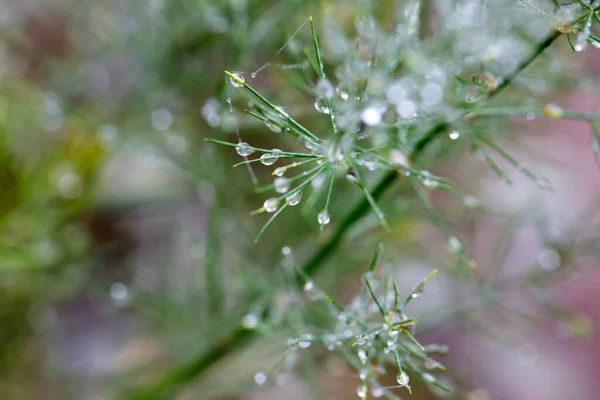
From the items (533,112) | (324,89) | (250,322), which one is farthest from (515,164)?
(250,322)

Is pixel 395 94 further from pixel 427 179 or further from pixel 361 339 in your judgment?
pixel 361 339

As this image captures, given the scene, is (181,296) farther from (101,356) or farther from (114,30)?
(114,30)

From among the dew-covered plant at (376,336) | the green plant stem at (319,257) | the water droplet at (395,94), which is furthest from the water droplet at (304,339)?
the water droplet at (395,94)

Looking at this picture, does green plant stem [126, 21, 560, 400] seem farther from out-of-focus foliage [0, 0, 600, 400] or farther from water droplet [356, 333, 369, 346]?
water droplet [356, 333, 369, 346]

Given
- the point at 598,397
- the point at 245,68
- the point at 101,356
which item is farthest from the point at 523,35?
the point at 598,397

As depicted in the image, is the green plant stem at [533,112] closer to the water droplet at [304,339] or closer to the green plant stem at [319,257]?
the green plant stem at [319,257]

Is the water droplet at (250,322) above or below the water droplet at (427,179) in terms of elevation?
above
